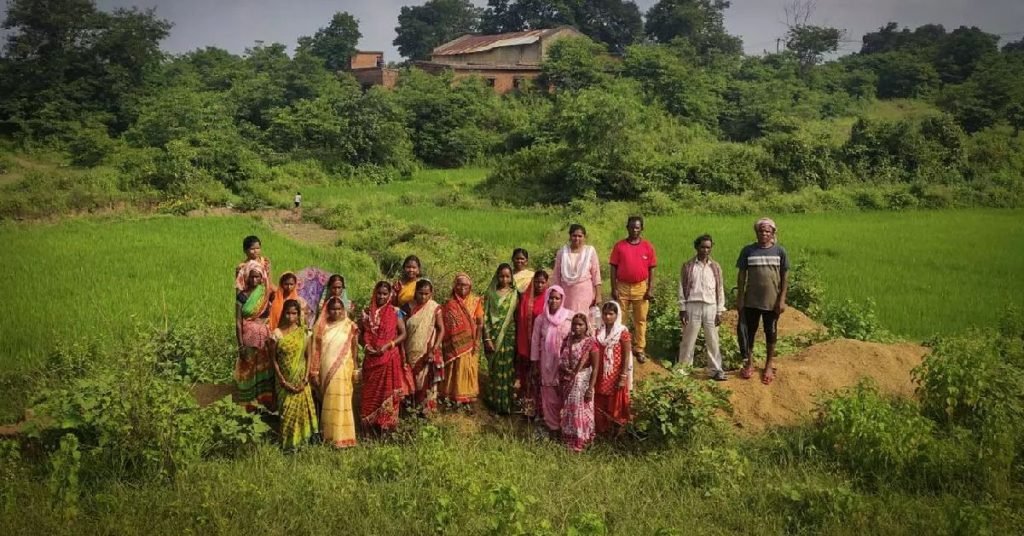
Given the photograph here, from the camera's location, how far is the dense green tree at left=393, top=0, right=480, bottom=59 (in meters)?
56.8

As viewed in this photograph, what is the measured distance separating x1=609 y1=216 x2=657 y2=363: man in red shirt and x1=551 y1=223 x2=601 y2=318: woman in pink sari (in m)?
0.49

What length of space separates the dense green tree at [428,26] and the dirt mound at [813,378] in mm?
52816

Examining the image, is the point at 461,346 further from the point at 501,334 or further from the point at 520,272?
the point at 520,272

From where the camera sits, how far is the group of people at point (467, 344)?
18.0ft

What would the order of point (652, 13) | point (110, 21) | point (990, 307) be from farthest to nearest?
point (652, 13)
point (110, 21)
point (990, 307)

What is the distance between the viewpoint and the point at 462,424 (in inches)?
237

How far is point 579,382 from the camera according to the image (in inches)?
219

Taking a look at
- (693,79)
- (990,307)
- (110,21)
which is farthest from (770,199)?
(110,21)

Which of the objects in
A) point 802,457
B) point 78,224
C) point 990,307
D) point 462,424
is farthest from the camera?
point 78,224

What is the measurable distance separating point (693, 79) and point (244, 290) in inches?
1174

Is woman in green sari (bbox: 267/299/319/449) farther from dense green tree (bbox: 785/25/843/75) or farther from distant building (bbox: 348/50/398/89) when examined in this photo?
dense green tree (bbox: 785/25/843/75)

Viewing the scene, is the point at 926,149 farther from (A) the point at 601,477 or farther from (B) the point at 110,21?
(B) the point at 110,21

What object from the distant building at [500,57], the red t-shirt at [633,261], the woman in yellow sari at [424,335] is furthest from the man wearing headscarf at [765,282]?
the distant building at [500,57]

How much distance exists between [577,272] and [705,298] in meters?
1.14
